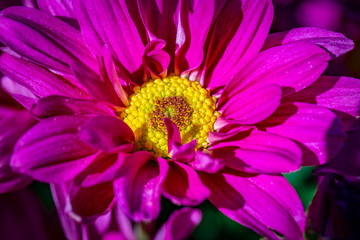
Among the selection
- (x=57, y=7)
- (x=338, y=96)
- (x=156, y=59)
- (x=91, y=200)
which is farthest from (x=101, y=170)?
(x=338, y=96)

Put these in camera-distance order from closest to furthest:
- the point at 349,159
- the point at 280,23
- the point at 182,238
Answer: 1. the point at 182,238
2. the point at 349,159
3. the point at 280,23

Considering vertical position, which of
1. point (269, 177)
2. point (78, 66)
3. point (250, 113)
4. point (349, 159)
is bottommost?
point (349, 159)

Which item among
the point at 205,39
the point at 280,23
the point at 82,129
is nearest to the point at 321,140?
the point at 205,39

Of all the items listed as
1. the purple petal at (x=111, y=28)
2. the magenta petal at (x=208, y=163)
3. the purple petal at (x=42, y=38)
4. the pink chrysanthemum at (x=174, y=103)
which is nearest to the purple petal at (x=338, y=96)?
the pink chrysanthemum at (x=174, y=103)

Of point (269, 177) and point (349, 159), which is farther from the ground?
point (269, 177)

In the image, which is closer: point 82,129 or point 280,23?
point 82,129

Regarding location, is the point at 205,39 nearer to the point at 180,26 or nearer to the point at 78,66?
the point at 180,26

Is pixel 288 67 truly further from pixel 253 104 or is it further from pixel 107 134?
pixel 107 134

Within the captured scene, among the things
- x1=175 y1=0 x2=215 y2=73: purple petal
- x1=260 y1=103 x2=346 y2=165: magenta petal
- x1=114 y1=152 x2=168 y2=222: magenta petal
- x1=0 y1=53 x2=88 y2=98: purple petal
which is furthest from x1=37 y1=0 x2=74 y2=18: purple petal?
x1=260 y1=103 x2=346 y2=165: magenta petal
